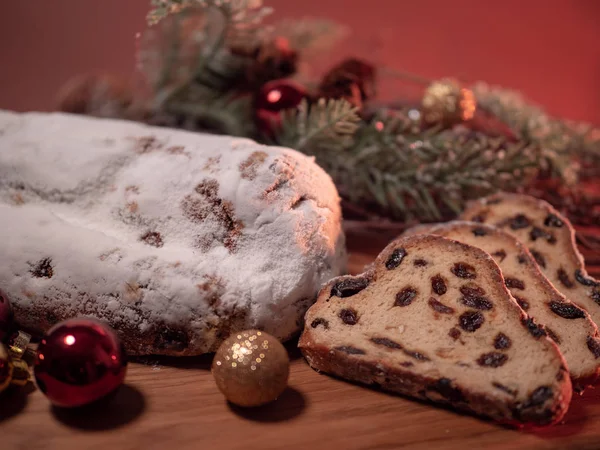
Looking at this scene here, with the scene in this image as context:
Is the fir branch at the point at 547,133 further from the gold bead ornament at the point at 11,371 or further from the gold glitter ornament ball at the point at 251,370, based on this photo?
the gold bead ornament at the point at 11,371

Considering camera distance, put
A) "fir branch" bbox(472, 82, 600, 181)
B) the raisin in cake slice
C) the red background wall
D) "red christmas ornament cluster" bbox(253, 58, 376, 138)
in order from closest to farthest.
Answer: the raisin in cake slice, "red christmas ornament cluster" bbox(253, 58, 376, 138), "fir branch" bbox(472, 82, 600, 181), the red background wall

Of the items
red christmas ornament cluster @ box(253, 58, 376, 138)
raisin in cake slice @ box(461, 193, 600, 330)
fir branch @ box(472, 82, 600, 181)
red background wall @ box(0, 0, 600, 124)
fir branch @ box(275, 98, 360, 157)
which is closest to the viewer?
raisin in cake slice @ box(461, 193, 600, 330)

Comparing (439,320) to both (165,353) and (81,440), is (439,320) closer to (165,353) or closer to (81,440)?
(165,353)

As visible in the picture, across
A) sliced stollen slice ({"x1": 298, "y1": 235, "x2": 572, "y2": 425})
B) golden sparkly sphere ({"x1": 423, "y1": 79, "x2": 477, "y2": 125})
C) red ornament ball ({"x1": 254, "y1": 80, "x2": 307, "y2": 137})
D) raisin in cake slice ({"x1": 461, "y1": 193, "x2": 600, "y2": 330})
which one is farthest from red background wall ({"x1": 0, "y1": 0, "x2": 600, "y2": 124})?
sliced stollen slice ({"x1": 298, "y1": 235, "x2": 572, "y2": 425})

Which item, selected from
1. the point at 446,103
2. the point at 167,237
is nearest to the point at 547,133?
the point at 446,103

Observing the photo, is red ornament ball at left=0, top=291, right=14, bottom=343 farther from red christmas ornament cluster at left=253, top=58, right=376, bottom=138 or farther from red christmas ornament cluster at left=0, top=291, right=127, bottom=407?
red christmas ornament cluster at left=253, top=58, right=376, bottom=138

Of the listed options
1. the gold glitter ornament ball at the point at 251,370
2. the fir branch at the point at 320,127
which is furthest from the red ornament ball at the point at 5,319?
the fir branch at the point at 320,127
